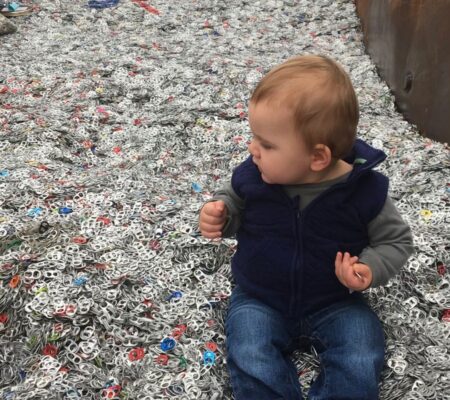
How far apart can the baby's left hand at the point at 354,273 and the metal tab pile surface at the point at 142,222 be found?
37cm

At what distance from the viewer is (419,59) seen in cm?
344

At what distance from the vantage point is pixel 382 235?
160cm

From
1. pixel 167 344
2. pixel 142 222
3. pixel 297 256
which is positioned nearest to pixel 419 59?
pixel 142 222

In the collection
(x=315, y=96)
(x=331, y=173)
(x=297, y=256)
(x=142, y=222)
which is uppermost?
(x=315, y=96)

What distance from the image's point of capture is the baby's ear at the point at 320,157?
149cm

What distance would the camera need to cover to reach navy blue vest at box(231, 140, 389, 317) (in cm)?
159

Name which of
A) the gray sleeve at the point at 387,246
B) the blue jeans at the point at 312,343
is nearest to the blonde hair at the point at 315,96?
the gray sleeve at the point at 387,246

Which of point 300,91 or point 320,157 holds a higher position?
point 300,91

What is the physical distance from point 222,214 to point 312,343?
49 centimetres

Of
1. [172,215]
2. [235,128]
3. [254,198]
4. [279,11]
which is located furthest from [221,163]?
[279,11]

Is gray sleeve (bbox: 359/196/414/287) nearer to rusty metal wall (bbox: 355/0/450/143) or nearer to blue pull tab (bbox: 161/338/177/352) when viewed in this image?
blue pull tab (bbox: 161/338/177/352)

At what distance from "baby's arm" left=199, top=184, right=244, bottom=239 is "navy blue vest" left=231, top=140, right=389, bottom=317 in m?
0.03

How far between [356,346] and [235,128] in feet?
6.51

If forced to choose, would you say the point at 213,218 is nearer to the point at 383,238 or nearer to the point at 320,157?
the point at 320,157
